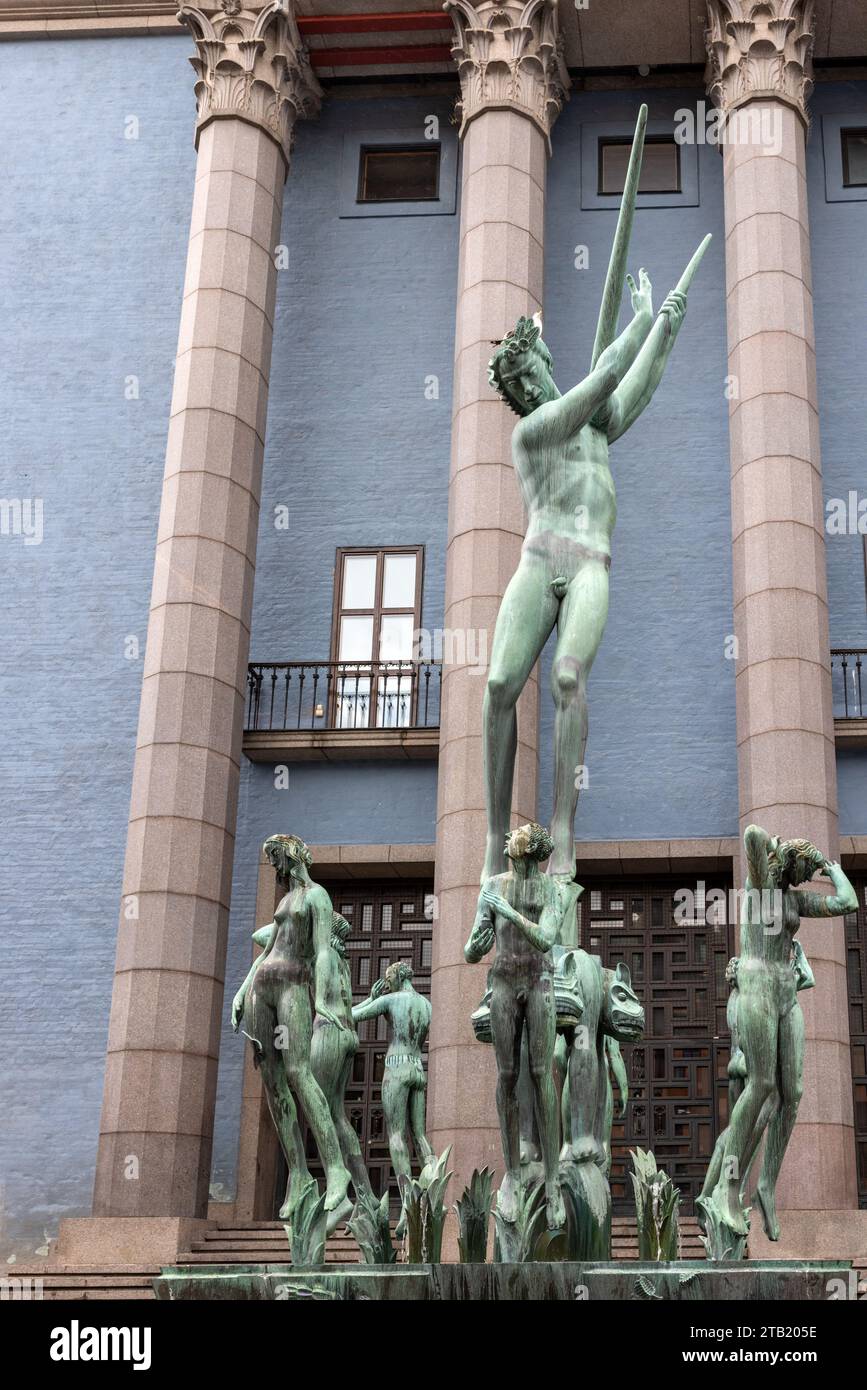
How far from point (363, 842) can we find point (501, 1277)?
13.9m

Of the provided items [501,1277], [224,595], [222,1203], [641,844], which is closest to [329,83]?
[224,595]

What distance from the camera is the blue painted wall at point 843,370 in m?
21.8

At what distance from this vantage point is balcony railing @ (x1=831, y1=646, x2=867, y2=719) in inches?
835

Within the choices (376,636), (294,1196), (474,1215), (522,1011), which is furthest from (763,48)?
(474,1215)

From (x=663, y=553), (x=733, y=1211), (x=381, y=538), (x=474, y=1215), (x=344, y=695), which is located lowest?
(x=474, y=1215)

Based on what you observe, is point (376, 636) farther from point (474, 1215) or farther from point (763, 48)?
point (474, 1215)

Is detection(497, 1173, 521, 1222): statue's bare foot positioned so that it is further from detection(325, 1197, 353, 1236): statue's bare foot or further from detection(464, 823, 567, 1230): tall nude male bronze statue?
detection(325, 1197, 353, 1236): statue's bare foot

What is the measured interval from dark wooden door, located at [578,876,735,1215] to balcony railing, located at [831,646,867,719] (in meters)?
2.69

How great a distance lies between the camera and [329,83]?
25453mm

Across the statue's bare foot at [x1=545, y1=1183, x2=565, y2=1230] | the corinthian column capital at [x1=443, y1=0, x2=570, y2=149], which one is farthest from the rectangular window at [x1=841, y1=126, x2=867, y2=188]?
the statue's bare foot at [x1=545, y1=1183, x2=565, y2=1230]

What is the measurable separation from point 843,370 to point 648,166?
14.5 ft

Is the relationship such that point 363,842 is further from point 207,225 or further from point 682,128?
point 682,128

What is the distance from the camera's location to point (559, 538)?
10500 millimetres

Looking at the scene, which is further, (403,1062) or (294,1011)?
(403,1062)
